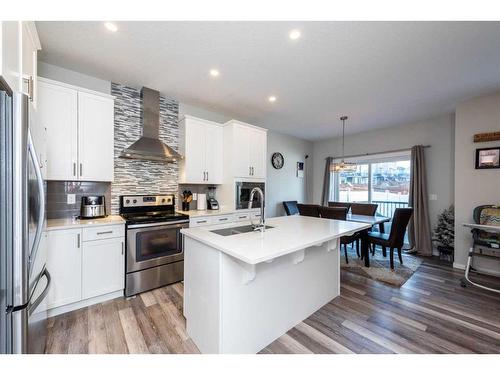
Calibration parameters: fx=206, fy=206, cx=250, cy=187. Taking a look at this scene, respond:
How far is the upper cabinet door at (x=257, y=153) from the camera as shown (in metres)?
3.78

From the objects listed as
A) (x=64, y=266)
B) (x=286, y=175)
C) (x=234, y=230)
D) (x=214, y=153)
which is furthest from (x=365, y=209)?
(x=64, y=266)

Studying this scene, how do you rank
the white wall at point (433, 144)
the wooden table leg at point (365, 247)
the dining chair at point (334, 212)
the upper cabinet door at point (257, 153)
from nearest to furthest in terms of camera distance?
the dining chair at point (334, 212), the wooden table leg at point (365, 247), the upper cabinet door at point (257, 153), the white wall at point (433, 144)

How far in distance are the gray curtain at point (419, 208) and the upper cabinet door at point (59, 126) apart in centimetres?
565

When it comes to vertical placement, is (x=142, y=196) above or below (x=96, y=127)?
below

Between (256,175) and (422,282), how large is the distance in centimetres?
290

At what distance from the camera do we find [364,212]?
4109mm

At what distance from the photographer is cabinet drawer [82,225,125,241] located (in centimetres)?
215

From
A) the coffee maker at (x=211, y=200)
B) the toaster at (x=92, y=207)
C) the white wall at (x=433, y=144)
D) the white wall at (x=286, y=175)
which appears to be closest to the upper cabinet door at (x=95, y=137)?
the toaster at (x=92, y=207)

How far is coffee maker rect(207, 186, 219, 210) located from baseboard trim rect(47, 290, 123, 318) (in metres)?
1.71

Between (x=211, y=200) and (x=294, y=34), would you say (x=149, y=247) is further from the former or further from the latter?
(x=294, y=34)

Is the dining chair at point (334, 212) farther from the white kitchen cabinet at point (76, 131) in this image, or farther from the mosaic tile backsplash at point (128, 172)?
Result: the white kitchen cabinet at point (76, 131)
